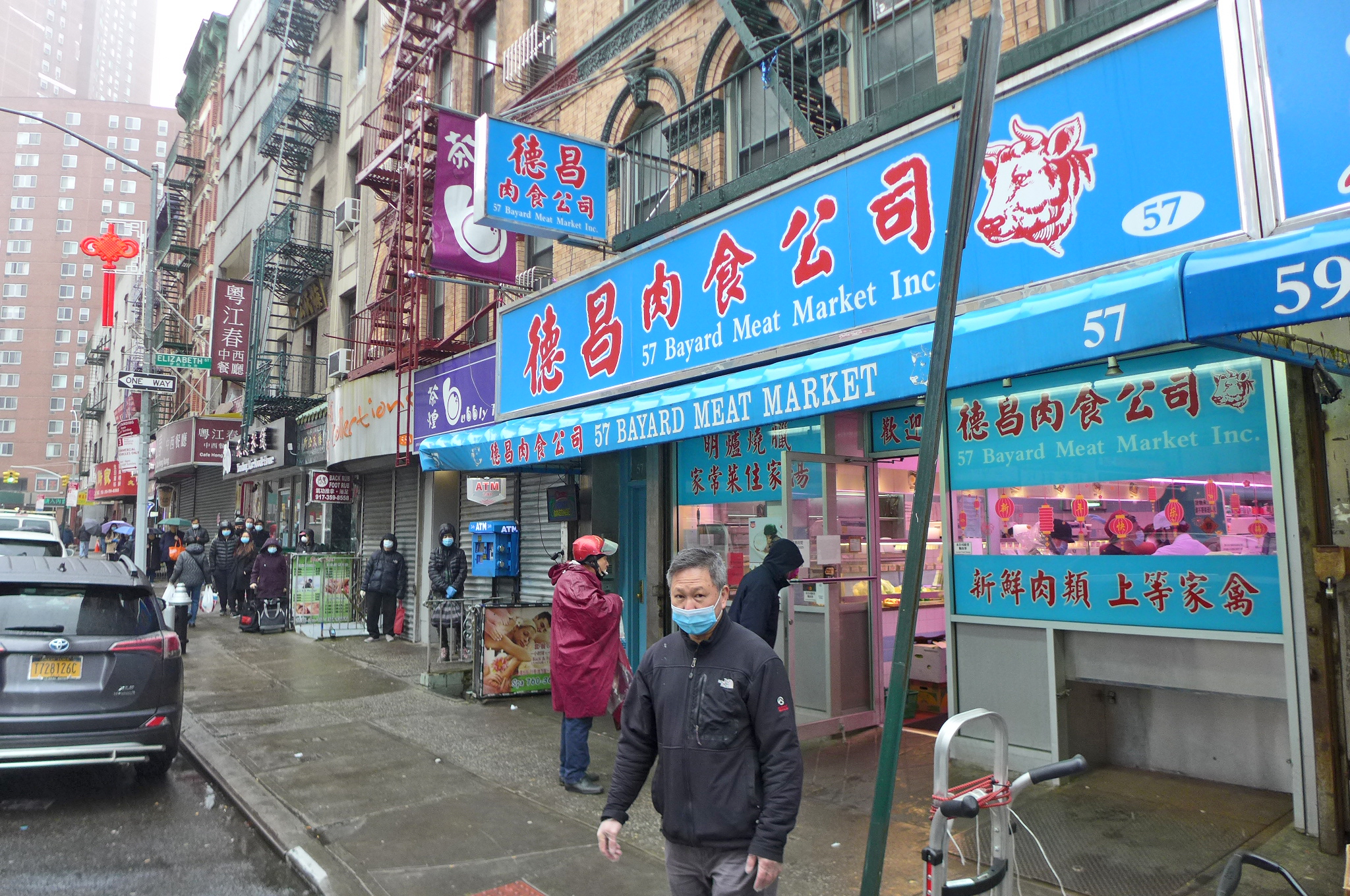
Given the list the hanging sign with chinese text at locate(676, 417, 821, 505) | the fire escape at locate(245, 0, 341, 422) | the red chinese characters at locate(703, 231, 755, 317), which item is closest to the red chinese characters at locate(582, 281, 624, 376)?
the hanging sign with chinese text at locate(676, 417, 821, 505)

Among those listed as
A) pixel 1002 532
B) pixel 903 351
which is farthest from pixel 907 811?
pixel 903 351

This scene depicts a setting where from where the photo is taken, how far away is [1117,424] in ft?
20.3

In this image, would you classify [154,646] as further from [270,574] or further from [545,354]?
[270,574]

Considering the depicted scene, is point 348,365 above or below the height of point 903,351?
above

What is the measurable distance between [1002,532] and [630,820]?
3.44m

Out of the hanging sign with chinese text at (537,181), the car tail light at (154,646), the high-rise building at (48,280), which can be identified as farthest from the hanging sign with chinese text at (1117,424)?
the high-rise building at (48,280)

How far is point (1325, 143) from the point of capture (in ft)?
15.2

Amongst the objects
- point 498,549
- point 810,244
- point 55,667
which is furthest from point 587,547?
point 498,549

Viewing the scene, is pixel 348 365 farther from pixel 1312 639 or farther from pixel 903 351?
pixel 1312 639

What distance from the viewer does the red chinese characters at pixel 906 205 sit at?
21.5ft

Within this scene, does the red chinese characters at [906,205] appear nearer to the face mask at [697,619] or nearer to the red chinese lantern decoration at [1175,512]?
the red chinese lantern decoration at [1175,512]

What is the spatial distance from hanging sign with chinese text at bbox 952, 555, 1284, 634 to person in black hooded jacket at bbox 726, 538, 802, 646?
1.34m

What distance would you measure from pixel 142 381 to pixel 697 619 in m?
15.1

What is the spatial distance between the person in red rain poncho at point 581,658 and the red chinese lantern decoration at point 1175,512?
12.7ft
